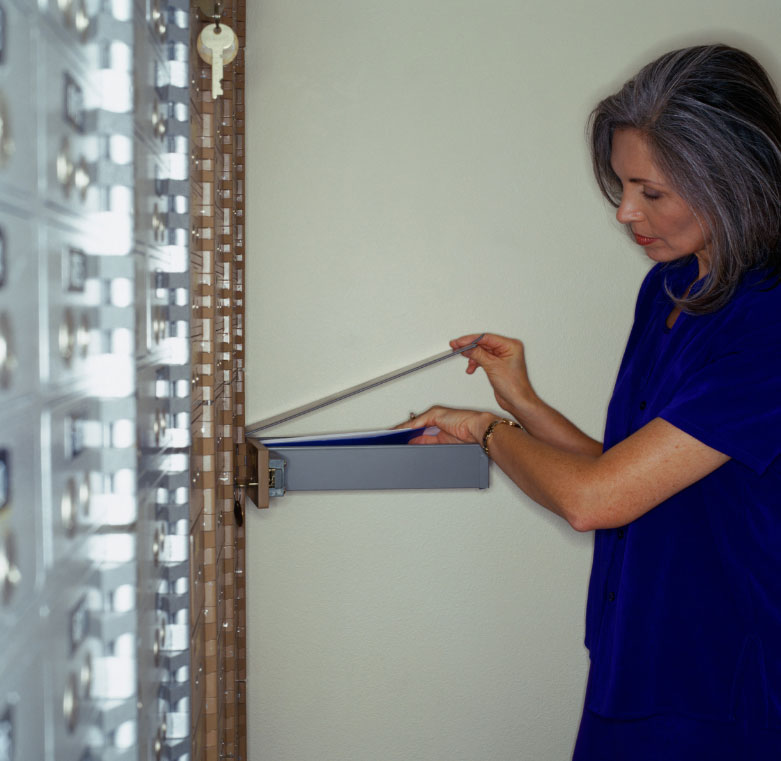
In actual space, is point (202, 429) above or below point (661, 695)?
above

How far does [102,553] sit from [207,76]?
70cm

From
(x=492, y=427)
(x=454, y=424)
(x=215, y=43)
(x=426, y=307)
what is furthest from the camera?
(x=426, y=307)

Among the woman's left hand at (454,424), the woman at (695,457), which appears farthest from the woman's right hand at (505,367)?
the woman at (695,457)

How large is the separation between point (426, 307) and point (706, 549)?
0.70m

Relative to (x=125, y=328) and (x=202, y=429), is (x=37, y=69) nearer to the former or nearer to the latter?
(x=125, y=328)

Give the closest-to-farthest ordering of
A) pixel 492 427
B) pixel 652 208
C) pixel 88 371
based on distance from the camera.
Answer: pixel 88 371 < pixel 652 208 < pixel 492 427

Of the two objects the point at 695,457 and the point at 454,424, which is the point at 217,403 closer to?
the point at 454,424

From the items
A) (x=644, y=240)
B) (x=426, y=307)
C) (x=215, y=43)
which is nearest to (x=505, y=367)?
(x=426, y=307)

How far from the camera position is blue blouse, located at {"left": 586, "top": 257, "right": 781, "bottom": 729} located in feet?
A: 2.93

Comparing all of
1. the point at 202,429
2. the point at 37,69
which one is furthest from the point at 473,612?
the point at 37,69

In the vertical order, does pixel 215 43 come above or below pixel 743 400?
above

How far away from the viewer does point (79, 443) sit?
1.32ft

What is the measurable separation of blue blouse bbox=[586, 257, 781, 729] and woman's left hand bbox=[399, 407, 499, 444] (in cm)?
21

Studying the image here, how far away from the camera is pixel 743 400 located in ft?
2.92
